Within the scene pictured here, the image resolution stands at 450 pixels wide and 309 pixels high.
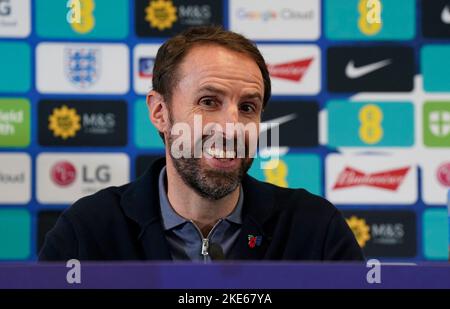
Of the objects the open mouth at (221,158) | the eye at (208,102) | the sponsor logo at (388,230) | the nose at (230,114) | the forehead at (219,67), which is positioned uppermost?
the forehead at (219,67)

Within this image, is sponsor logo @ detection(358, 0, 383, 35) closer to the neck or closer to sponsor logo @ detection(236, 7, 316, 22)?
sponsor logo @ detection(236, 7, 316, 22)

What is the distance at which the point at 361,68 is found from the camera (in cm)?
155

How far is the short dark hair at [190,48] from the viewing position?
108 cm

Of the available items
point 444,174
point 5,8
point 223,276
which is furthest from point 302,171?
point 223,276

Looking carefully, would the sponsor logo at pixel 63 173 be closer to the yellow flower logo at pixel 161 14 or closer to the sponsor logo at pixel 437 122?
the yellow flower logo at pixel 161 14

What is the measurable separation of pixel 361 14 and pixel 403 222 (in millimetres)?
542

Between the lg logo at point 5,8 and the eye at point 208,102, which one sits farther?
the lg logo at point 5,8

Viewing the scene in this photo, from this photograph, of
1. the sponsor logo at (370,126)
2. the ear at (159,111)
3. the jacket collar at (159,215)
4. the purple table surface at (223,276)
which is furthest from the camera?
the sponsor logo at (370,126)

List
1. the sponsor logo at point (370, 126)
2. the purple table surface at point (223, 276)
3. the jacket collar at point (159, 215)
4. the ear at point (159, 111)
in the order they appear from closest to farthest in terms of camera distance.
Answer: the purple table surface at point (223, 276) → the jacket collar at point (159, 215) → the ear at point (159, 111) → the sponsor logo at point (370, 126)

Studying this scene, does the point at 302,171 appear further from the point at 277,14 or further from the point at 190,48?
the point at 190,48

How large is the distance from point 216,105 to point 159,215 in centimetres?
21

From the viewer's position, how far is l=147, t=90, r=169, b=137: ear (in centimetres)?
114

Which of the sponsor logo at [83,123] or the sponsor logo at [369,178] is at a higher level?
the sponsor logo at [83,123]

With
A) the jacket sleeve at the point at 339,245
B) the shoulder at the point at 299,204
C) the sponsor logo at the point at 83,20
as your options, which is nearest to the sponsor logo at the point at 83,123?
the sponsor logo at the point at 83,20
